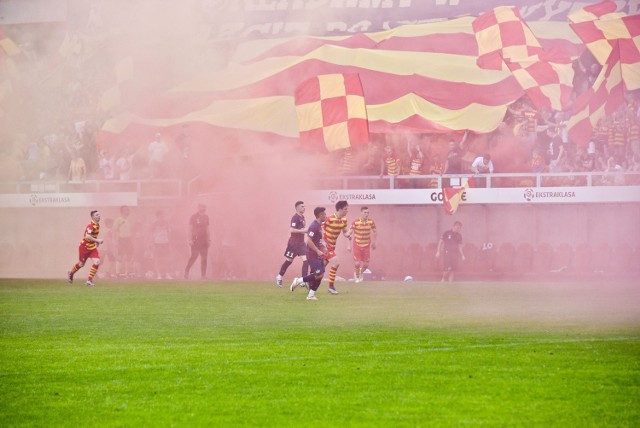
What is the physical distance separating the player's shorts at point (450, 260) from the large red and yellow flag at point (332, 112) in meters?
11.3

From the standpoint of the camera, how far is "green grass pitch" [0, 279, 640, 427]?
302 inches

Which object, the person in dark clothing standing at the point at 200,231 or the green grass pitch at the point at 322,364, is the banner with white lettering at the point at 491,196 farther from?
the green grass pitch at the point at 322,364

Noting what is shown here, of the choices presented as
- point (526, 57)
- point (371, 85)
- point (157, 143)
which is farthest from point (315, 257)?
point (526, 57)

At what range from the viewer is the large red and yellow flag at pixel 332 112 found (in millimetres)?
15539

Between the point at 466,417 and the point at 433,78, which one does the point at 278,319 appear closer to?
the point at 466,417

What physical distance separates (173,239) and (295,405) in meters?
24.3

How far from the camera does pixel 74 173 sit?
13.7 metres

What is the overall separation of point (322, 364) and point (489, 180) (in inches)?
767

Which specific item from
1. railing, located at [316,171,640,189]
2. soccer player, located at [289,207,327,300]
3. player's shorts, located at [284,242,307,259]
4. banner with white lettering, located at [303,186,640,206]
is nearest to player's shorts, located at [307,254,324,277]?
soccer player, located at [289,207,327,300]

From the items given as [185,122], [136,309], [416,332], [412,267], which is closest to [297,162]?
[412,267]

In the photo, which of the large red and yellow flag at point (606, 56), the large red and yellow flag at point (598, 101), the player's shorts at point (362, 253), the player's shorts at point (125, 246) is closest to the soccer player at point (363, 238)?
the player's shorts at point (362, 253)

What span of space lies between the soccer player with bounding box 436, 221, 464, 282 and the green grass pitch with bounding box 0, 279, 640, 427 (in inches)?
401

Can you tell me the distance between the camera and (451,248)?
28.2 meters

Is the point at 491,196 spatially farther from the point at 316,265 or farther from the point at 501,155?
the point at 316,265
